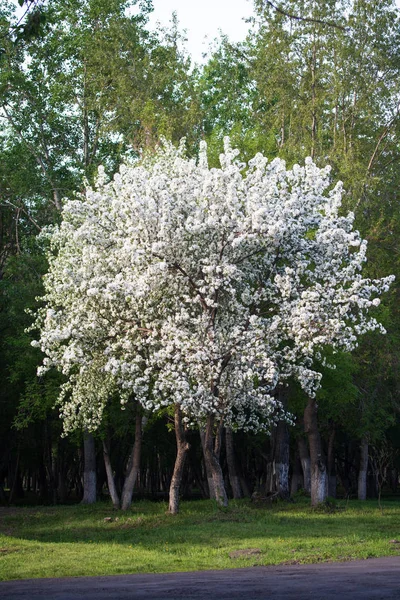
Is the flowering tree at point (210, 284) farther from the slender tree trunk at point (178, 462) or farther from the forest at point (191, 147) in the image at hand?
the forest at point (191, 147)

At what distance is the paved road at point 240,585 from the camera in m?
14.5

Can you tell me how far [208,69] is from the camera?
220 ft

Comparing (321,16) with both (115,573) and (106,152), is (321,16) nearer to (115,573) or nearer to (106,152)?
(106,152)

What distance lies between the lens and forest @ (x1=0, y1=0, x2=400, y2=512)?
149ft

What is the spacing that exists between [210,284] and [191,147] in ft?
64.7

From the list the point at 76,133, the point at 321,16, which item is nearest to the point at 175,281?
the point at 321,16

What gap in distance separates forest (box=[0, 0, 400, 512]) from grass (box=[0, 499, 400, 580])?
17.5ft

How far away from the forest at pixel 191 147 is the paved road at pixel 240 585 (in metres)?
20.8

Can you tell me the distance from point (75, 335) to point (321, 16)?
25.6 metres

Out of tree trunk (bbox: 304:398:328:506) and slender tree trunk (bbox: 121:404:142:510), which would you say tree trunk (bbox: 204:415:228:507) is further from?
tree trunk (bbox: 304:398:328:506)

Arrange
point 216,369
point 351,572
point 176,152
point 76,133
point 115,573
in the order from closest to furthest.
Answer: point 351,572 < point 115,573 < point 216,369 < point 176,152 < point 76,133

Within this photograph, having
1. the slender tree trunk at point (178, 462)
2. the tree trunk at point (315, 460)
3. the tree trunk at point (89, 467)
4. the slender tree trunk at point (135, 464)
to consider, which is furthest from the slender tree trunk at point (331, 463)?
the slender tree trunk at point (178, 462)

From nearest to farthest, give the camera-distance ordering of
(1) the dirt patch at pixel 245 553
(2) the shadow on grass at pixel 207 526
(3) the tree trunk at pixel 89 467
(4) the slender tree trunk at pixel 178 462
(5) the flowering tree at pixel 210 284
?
(1) the dirt patch at pixel 245 553 → (2) the shadow on grass at pixel 207 526 → (5) the flowering tree at pixel 210 284 → (4) the slender tree trunk at pixel 178 462 → (3) the tree trunk at pixel 89 467

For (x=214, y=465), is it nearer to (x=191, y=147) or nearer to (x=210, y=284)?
(x=210, y=284)
